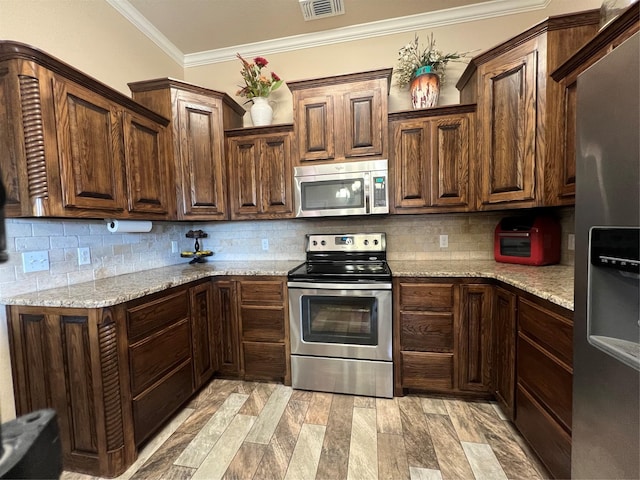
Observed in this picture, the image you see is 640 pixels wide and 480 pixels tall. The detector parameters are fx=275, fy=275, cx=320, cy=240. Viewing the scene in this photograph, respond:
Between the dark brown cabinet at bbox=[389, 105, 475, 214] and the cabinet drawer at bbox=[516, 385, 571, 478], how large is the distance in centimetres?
128

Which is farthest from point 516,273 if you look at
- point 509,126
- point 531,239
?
point 509,126

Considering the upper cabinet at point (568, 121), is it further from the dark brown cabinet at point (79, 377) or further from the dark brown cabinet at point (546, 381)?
the dark brown cabinet at point (79, 377)

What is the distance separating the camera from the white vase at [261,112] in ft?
7.90

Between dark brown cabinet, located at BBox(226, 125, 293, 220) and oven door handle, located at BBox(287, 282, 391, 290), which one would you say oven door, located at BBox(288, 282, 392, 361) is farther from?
dark brown cabinet, located at BBox(226, 125, 293, 220)

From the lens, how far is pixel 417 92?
85.3 inches

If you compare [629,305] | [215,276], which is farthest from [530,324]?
[215,276]

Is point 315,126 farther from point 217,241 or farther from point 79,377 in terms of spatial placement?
point 79,377

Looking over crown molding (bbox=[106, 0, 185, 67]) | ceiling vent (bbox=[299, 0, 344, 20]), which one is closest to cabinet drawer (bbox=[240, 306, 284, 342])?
ceiling vent (bbox=[299, 0, 344, 20])

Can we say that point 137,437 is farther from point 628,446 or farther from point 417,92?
point 417,92

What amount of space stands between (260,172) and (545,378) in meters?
2.26

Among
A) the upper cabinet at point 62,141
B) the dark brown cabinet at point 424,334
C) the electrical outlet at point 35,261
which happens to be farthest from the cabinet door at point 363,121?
the electrical outlet at point 35,261

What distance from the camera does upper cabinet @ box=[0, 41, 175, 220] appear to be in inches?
51.2

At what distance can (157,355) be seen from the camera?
1.64 m

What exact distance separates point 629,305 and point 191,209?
2496 mm
